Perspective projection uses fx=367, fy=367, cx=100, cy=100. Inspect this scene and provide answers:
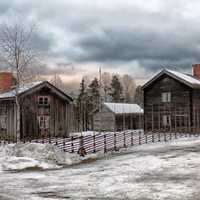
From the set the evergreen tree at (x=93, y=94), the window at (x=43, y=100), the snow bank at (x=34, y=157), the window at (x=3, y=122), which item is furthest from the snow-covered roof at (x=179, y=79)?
the evergreen tree at (x=93, y=94)

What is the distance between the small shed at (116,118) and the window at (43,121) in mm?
20881

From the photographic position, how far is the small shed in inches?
2215

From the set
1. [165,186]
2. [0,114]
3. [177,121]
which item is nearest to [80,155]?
[165,186]

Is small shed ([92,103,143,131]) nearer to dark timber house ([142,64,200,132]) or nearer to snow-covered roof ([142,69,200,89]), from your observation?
dark timber house ([142,64,200,132])

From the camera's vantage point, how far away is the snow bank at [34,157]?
19.3 metres

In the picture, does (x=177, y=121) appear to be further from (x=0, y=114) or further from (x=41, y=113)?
(x=0, y=114)

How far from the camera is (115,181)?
1396cm

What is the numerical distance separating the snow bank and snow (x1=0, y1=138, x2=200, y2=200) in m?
1.70

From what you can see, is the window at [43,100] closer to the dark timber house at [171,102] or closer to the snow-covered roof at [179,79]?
the dark timber house at [171,102]

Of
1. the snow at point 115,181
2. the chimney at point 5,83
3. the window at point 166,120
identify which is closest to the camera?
the snow at point 115,181

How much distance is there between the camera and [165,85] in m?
43.2

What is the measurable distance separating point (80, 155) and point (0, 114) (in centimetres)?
1520

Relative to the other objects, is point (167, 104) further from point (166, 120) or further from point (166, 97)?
point (166, 120)

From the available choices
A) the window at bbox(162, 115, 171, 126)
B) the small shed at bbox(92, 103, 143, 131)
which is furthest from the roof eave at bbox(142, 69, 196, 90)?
the small shed at bbox(92, 103, 143, 131)
